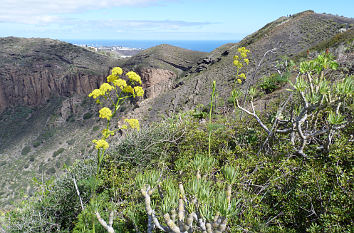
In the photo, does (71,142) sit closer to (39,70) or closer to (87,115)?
(87,115)

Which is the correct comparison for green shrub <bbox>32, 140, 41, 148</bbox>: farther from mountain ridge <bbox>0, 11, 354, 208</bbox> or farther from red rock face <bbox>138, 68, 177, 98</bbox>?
red rock face <bbox>138, 68, 177, 98</bbox>

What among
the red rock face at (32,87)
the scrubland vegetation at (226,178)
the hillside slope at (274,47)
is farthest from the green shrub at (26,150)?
the scrubland vegetation at (226,178)

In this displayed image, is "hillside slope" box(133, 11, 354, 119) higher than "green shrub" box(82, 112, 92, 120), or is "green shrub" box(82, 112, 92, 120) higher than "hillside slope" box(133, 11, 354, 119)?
"hillside slope" box(133, 11, 354, 119)

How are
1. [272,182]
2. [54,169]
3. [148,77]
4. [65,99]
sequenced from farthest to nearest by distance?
[65,99], [148,77], [54,169], [272,182]

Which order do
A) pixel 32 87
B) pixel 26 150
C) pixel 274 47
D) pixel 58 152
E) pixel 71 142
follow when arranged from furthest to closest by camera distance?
pixel 32 87, pixel 26 150, pixel 71 142, pixel 58 152, pixel 274 47

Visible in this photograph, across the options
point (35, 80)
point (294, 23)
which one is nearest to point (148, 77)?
point (294, 23)

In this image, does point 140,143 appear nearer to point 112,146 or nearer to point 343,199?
point 112,146

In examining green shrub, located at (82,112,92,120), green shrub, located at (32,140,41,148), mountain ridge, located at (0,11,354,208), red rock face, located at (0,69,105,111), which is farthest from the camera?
red rock face, located at (0,69,105,111)

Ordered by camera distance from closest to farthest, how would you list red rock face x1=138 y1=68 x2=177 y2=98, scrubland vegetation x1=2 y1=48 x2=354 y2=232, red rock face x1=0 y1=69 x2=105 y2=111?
scrubland vegetation x1=2 y1=48 x2=354 y2=232 < red rock face x1=138 y1=68 x2=177 y2=98 < red rock face x1=0 y1=69 x2=105 y2=111

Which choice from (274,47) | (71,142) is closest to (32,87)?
(71,142)

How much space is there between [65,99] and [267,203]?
193 feet

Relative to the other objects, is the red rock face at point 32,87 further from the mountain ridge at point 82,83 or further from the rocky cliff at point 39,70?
the mountain ridge at point 82,83

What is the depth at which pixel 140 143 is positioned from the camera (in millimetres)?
5691

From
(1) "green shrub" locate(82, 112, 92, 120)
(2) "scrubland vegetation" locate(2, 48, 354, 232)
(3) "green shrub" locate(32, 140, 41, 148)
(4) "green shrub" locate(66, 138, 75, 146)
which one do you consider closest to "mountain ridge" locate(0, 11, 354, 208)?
(1) "green shrub" locate(82, 112, 92, 120)
